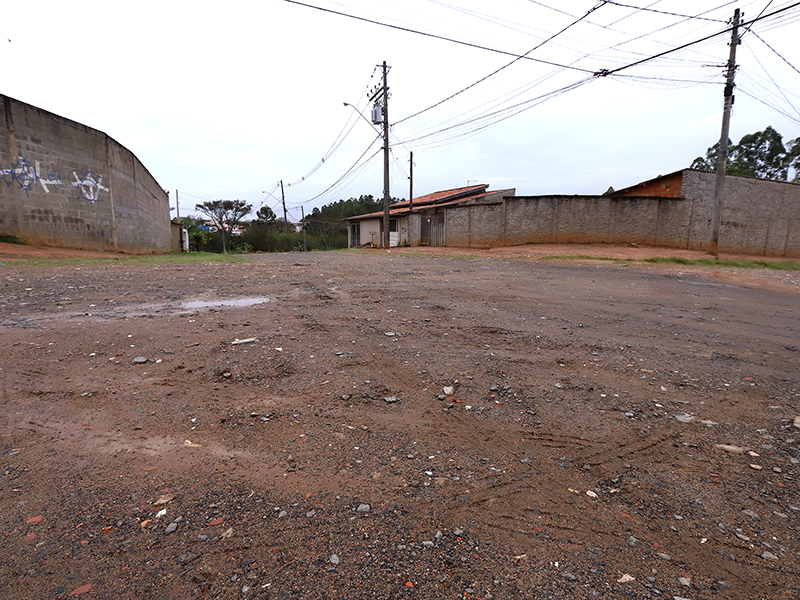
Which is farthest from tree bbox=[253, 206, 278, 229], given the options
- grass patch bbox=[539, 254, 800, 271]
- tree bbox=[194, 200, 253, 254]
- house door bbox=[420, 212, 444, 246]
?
grass patch bbox=[539, 254, 800, 271]

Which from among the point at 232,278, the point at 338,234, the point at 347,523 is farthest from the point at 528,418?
the point at 338,234

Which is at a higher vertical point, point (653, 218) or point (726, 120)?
point (726, 120)

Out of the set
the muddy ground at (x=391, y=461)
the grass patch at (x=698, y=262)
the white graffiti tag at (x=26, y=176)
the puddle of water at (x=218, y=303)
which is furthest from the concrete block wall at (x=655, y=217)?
the white graffiti tag at (x=26, y=176)

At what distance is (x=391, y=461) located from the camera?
7.00 feet

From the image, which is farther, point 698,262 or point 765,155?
point 765,155

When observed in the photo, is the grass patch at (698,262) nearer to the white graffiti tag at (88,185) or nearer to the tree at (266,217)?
the white graffiti tag at (88,185)

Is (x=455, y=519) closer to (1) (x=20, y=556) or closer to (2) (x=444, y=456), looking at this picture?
(2) (x=444, y=456)

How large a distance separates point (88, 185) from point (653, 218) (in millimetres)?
23818

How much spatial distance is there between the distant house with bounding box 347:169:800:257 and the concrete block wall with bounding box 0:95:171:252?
15.2 m

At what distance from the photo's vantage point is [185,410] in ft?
8.48

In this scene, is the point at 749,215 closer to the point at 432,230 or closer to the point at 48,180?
the point at 432,230

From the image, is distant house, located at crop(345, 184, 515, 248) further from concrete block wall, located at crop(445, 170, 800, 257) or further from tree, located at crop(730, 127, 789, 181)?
tree, located at crop(730, 127, 789, 181)

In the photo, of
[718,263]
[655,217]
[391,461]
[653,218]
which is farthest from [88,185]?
[655,217]

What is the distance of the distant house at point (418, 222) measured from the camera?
79.1 feet
